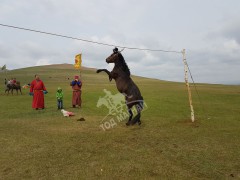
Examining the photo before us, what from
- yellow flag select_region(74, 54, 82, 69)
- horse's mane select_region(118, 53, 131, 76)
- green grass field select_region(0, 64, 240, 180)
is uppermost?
yellow flag select_region(74, 54, 82, 69)

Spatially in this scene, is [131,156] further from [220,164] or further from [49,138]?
[49,138]

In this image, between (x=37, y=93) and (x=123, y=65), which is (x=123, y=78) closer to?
(x=123, y=65)

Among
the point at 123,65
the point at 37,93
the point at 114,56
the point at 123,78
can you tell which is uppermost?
the point at 114,56

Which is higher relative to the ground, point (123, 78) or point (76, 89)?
point (123, 78)

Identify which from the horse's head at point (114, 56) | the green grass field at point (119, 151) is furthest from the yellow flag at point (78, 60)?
the horse's head at point (114, 56)

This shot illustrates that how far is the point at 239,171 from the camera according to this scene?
6.17 m

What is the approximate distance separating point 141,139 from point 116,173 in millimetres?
3112

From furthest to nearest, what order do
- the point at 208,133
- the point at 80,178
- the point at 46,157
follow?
the point at 208,133, the point at 46,157, the point at 80,178

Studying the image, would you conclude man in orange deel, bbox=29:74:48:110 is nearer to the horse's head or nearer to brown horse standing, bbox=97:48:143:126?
brown horse standing, bbox=97:48:143:126

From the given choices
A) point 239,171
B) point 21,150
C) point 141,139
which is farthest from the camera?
point 141,139

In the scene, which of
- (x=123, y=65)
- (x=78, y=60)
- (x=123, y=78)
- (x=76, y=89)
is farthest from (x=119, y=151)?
(x=78, y=60)

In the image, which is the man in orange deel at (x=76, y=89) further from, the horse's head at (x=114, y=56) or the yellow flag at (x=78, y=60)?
the horse's head at (x=114, y=56)

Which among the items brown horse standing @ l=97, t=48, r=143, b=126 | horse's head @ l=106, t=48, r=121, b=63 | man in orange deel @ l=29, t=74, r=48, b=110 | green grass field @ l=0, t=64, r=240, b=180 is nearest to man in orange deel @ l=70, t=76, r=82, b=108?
man in orange deel @ l=29, t=74, r=48, b=110

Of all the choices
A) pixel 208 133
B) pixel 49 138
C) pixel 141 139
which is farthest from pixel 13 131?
pixel 208 133
